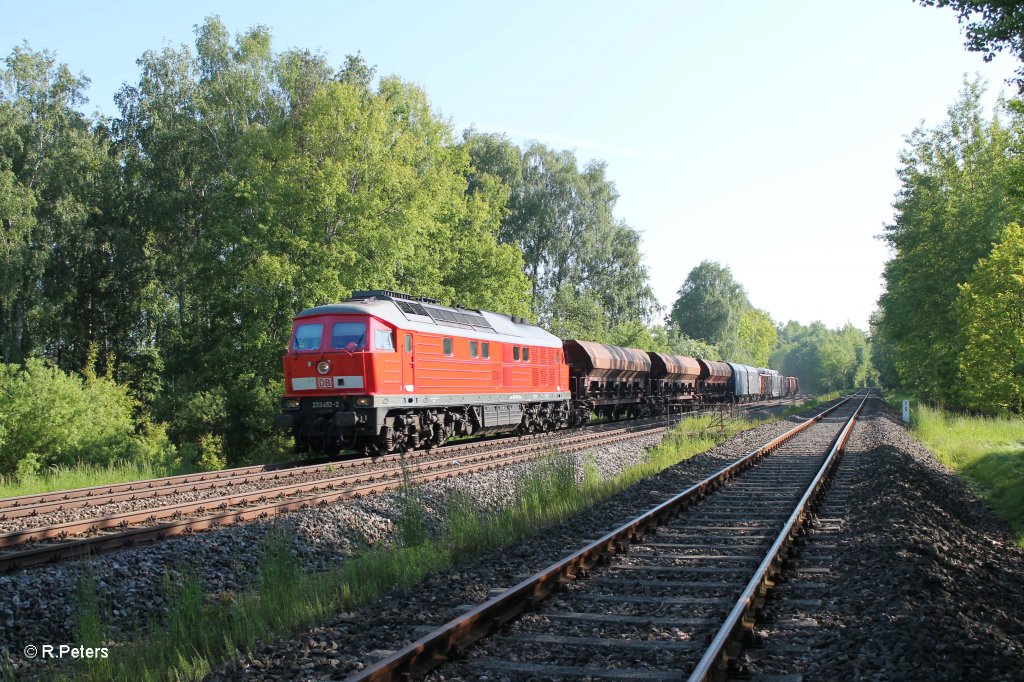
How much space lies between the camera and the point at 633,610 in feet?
21.3

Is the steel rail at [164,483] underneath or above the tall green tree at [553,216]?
underneath

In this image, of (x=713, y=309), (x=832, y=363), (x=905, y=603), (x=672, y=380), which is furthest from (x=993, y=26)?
(x=832, y=363)

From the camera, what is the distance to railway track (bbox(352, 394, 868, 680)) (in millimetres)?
5148

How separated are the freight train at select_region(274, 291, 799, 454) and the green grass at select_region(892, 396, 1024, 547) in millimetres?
12033

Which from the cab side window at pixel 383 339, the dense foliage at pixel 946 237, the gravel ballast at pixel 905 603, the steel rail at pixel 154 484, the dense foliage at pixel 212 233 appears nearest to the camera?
the gravel ballast at pixel 905 603

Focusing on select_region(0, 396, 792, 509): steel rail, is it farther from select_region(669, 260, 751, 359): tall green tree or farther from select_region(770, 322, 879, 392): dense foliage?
select_region(770, 322, 879, 392): dense foliage

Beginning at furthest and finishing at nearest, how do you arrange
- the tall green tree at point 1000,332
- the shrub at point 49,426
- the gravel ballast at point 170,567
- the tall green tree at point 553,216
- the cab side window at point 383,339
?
the tall green tree at point 553,216, the tall green tree at point 1000,332, the shrub at point 49,426, the cab side window at point 383,339, the gravel ballast at point 170,567

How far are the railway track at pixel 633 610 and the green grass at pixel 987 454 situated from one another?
4762mm

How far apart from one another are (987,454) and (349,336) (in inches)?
614

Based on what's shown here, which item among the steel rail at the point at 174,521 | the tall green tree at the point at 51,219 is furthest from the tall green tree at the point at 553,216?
the steel rail at the point at 174,521

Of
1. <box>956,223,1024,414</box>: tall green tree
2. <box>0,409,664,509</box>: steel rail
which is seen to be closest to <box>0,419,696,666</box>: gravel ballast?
<box>0,409,664,509</box>: steel rail

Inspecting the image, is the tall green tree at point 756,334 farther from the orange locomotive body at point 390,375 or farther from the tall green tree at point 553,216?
the orange locomotive body at point 390,375

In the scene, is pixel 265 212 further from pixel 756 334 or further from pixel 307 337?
pixel 756 334

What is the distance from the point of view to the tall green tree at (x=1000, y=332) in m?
23.0
